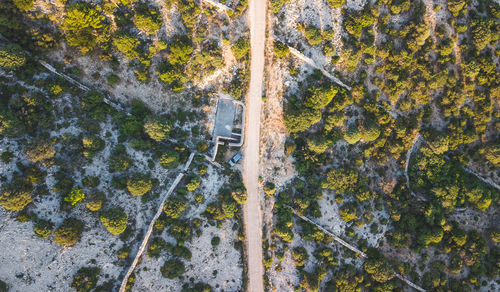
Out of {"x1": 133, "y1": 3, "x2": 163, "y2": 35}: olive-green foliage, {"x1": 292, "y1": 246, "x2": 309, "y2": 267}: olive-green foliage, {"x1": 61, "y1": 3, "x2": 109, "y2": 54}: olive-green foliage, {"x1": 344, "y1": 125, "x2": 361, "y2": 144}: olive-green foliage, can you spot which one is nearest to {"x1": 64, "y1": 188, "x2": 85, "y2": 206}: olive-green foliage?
{"x1": 61, "y1": 3, "x2": 109, "y2": 54}: olive-green foliage

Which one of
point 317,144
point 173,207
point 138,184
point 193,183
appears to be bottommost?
point 173,207

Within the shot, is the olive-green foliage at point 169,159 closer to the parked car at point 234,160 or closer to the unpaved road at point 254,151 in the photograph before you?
the parked car at point 234,160

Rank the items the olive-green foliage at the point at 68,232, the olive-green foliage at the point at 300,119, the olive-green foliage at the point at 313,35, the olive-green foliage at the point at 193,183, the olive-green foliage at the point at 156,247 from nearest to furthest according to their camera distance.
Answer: the olive-green foliage at the point at 68,232 < the olive-green foliage at the point at 156,247 < the olive-green foliage at the point at 193,183 < the olive-green foliage at the point at 300,119 < the olive-green foliage at the point at 313,35

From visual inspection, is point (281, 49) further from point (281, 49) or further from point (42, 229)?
point (42, 229)

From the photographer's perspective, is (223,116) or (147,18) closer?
(147,18)

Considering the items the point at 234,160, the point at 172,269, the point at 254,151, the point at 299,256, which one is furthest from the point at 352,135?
the point at 172,269

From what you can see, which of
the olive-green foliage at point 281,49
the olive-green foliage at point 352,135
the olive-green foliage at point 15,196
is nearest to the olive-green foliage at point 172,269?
the olive-green foliage at point 15,196

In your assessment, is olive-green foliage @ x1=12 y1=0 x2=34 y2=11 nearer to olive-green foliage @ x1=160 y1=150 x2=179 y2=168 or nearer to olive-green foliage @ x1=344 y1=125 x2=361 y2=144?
olive-green foliage @ x1=160 y1=150 x2=179 y2=168
